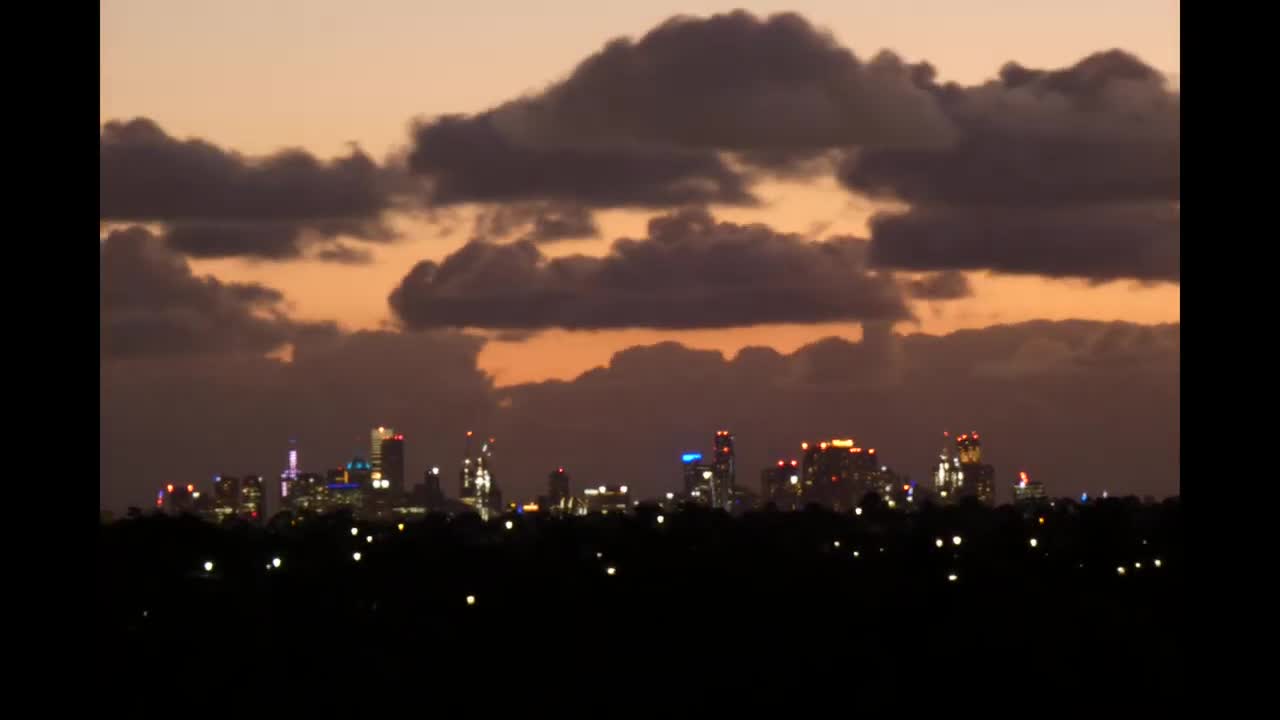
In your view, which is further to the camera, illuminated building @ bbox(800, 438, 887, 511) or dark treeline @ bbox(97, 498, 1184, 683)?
illuminated building @ bbox(800, 438, 887, 511)

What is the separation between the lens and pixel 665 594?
235ft

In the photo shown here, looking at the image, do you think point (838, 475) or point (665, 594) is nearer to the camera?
point (665, 594)

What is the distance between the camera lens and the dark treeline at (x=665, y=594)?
2351 inches

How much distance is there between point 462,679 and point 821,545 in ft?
162

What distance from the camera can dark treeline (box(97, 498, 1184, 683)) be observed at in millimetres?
59719

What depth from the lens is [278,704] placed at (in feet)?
169

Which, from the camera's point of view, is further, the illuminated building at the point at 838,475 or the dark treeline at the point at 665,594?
the illuminated building at the point at 838,475
